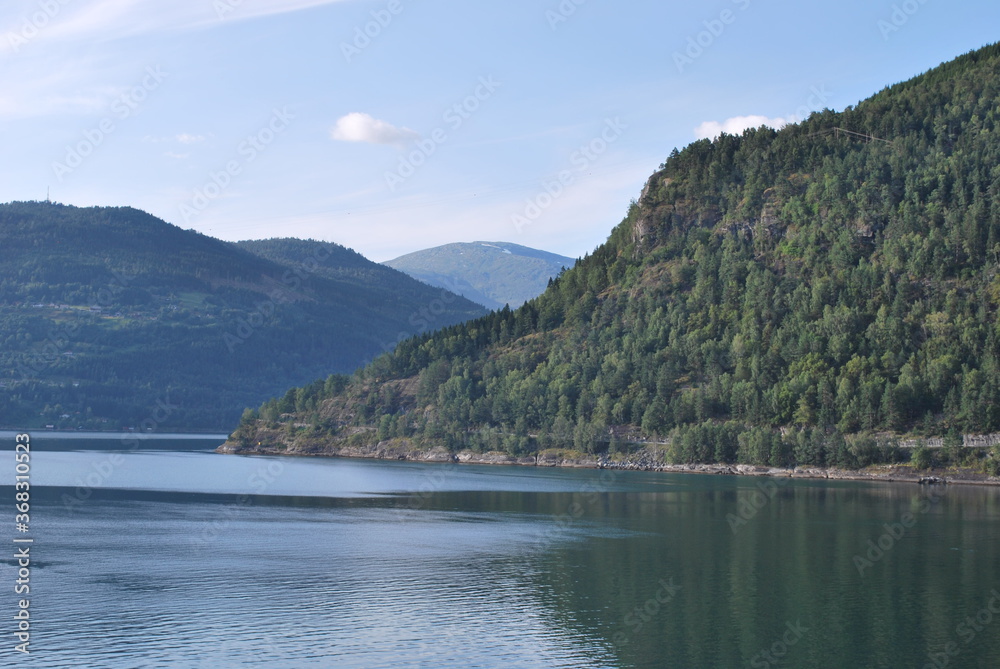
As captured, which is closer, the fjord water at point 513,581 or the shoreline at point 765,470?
the fjord water at point 513,581

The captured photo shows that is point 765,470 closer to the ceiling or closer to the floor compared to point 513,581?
closer to the ceiling

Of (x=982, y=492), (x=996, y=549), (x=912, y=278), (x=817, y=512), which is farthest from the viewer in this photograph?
(x=912, y=278)

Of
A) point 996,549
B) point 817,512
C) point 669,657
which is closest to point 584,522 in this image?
point 817,512

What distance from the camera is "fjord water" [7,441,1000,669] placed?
160 feet

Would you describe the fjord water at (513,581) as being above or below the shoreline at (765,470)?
below

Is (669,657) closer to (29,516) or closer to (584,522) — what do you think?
(584,522)

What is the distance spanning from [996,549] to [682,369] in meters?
119

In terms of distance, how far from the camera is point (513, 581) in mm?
66062

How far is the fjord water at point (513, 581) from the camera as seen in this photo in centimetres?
4878

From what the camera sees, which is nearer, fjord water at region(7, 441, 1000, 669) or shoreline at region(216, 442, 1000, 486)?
fjord water at region(7, 441, 1000, 669)

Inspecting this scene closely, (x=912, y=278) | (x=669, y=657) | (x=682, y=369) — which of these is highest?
(x=912, y=278)

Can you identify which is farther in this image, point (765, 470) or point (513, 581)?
point (765, 470)

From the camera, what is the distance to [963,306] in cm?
16938

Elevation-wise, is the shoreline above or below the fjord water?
above
